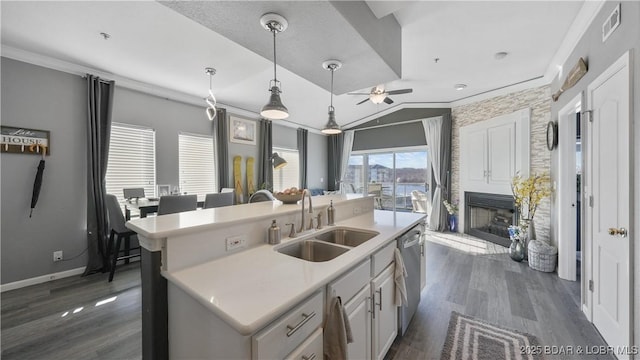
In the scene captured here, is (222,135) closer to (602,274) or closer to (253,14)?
(253,14)

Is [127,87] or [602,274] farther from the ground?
[127,87]

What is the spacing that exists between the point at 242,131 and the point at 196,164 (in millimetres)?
1236

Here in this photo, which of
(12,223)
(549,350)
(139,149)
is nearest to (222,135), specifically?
(139,149)

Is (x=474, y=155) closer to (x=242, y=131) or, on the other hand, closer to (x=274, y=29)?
(x=274, y=29)

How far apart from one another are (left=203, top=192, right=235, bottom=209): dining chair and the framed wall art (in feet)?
5.67

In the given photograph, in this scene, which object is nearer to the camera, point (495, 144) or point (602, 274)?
point (602, 274)

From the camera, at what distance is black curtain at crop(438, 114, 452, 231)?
17.9 feet

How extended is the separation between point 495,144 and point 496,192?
90cm

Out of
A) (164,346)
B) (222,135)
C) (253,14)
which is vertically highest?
(253,14)

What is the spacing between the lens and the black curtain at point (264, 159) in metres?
5.53

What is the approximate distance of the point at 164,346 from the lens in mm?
1183

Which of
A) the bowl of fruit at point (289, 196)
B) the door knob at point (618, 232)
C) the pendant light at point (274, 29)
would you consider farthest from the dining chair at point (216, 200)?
the door knob at point (618, 232)

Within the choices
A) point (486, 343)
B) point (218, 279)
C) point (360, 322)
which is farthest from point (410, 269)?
point (218, 279)

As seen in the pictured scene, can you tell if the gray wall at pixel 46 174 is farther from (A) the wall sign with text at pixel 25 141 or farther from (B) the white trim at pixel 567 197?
(B) the white trim at pixel 567 197
